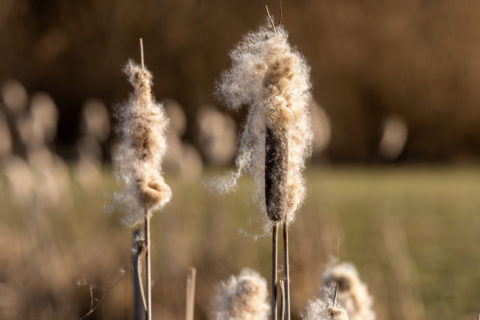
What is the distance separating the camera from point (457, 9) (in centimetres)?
1927

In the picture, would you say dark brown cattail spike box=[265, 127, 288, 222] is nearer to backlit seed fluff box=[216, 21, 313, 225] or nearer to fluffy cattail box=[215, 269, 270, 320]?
backlit seed fluff box=[216, 21, 313, 225]

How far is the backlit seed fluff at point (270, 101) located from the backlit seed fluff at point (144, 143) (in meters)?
0.09

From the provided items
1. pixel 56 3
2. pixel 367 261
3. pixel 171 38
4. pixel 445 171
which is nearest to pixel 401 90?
pixel 445 171

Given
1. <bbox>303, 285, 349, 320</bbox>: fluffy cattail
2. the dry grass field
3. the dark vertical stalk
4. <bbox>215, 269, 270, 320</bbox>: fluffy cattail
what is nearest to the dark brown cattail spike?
the dark vertical stalk

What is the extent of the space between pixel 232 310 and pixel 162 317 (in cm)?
→ 254

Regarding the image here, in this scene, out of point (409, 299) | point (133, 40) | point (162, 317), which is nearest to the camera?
point (409, 299)

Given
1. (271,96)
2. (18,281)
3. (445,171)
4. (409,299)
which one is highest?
(445,171)

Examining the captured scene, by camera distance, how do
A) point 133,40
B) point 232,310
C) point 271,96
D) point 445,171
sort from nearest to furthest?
point 271,96
point 232,310
point 445,171
point 133,40

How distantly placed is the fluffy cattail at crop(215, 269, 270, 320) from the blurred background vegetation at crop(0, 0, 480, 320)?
0.52ft

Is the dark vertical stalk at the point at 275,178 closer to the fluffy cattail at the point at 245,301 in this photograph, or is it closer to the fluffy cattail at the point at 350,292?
the fluffy cattail at the point at 245,301

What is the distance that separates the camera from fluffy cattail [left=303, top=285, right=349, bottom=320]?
2.75ft

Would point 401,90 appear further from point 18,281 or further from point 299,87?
point 299,87

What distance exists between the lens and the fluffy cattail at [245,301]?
1044mm

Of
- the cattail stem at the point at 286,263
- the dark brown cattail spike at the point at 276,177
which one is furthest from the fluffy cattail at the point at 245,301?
the dark brown cattail spike at the point at 276,177
